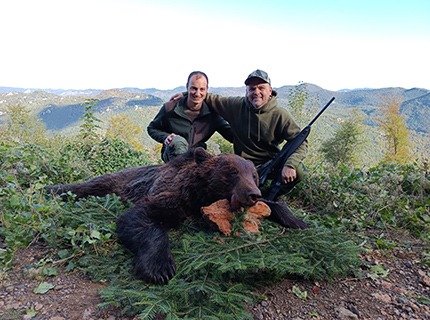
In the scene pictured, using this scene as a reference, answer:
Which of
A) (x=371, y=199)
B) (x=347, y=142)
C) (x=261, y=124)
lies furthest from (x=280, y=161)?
(x=347, y=142)

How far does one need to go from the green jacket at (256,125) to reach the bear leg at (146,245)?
2.07 meters

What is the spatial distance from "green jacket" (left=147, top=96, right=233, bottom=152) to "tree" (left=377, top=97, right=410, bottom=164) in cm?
3124

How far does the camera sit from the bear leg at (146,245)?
89.4 inches

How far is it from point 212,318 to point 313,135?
2494 centimetres

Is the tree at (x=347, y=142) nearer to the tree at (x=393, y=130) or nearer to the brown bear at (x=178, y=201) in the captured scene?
the tree at (x=393, y=130)

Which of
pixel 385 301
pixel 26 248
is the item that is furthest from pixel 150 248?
pixel 385 301

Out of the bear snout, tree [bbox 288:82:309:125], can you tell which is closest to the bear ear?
the bear snout

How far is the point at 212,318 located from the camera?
187cm

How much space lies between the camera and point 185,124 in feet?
15.0

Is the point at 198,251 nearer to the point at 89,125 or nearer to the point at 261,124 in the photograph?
the point at 261,124

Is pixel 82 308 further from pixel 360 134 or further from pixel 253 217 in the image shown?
pixel 360 134

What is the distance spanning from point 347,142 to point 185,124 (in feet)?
95.9

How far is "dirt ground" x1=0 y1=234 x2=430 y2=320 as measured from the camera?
2.00 meters

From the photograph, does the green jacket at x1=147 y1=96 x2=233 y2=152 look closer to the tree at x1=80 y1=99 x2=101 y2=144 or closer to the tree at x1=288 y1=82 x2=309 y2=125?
the tree at x1=80 y1=99 x2=101 y2=144
